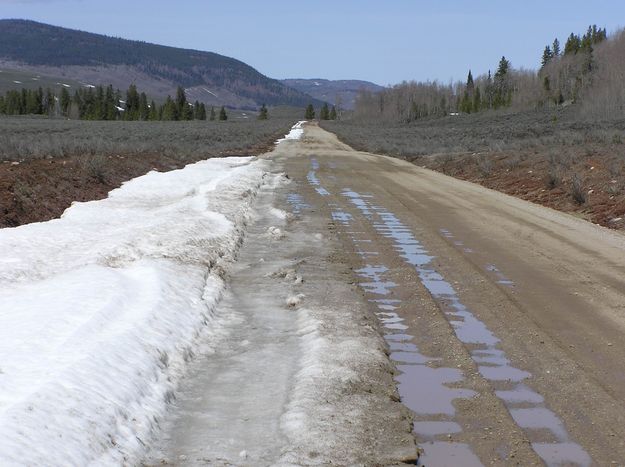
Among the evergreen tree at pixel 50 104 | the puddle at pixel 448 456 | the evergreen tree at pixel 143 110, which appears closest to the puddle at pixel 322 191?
the puddle at pixel 448 456

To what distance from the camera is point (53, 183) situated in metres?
17.3

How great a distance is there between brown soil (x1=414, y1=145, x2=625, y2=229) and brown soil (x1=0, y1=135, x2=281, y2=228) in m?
12.0

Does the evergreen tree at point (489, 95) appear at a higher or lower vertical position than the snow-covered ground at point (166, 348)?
higher

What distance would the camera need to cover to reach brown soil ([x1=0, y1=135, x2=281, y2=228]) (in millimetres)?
14406

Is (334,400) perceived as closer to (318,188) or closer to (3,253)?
(3,253)

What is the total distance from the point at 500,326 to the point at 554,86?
482 ft

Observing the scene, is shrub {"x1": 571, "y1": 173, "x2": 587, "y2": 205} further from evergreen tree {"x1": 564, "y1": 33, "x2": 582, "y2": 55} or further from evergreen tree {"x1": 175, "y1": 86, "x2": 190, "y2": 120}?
evergreen tree {"x1": 564, "y1": 33, "x2": 582, "y2": 55}

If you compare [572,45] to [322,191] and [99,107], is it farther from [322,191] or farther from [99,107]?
[322,191]

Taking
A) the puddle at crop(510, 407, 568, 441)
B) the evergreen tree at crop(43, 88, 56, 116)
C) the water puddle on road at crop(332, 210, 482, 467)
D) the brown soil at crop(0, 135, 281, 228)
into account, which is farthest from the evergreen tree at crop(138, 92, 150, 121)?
the puddle at crop(510, 407, 568, 441)

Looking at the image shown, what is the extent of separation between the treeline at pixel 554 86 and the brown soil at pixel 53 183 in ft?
276

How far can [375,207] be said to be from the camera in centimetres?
1794

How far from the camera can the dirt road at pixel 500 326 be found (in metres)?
5.16

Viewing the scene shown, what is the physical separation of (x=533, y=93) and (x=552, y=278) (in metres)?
143

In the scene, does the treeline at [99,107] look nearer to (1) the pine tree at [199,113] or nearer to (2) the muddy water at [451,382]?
(1) the pine tree at [199,113]
